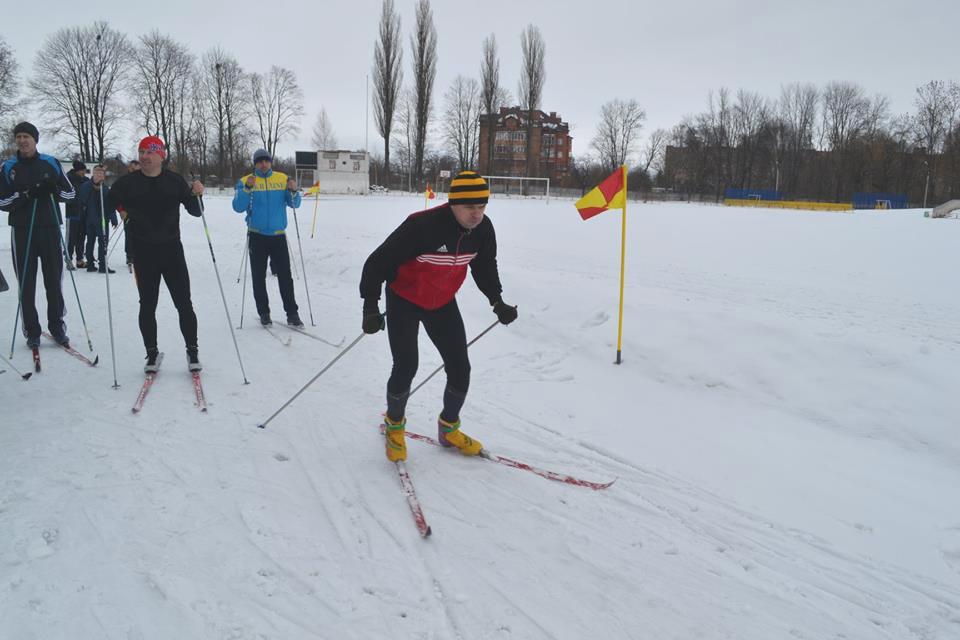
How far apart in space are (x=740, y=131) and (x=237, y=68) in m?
57.4

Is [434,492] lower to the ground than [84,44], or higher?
lower

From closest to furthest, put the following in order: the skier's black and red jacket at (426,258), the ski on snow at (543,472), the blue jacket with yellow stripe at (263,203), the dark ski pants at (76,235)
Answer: the skier's black and red jacket at (426,258) < the ski on snow at (543,472) < the blue jacket with yellow stripe at (263,203) < the dark ski pants at (76,235)

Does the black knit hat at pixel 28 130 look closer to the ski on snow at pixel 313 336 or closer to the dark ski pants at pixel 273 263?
the dark ski pants at pixel 273 263

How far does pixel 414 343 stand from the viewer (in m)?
3.57

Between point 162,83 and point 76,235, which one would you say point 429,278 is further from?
point 162,83

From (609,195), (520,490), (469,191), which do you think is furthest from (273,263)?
(520,490)

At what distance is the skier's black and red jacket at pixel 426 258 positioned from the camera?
3295 millimetres

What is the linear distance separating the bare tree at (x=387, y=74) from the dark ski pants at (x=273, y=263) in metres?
47.8

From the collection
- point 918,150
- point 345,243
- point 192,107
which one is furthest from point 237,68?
point 918,150

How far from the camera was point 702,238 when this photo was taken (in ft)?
56.0

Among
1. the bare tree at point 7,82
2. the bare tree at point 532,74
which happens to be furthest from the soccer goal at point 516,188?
the bare tree at point 7,82

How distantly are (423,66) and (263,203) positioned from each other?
1984 inches

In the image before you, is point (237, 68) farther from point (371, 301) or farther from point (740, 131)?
point (371, 301)

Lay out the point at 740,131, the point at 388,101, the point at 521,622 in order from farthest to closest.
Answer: the point at 740,131
the point at 388,101
the point at 521,622
